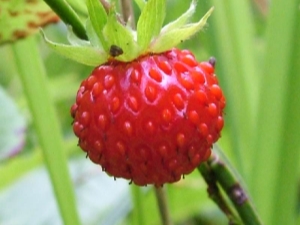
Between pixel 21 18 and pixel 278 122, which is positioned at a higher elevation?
pixel 21 18

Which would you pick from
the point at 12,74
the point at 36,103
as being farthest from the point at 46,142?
the point at 12,74

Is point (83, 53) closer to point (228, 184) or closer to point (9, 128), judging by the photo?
point (228, 184)

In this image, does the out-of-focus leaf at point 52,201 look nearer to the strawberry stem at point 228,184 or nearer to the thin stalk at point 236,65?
the thin stalk at point 236,65

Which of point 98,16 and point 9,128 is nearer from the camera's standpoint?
point 98,16

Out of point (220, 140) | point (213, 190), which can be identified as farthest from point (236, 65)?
point (213, 190)

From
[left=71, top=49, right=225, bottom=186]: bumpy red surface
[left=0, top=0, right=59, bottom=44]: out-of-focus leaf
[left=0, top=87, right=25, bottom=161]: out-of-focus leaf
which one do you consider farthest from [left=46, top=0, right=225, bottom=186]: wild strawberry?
[left=0, top=87, right=25, bottom=161]: out-of-focus leaf

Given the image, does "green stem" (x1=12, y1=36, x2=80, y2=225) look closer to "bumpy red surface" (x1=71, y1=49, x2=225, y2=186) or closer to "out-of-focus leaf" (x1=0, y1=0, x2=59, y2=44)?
"out-of-focus leaf" (x1=0, y1=0, x2=59, y2=44)

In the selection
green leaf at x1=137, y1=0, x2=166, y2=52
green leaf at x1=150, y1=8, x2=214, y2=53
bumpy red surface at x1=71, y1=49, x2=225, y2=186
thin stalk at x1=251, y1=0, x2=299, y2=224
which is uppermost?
green leaf at x1=137, y1=0, x2=166, y2=52
